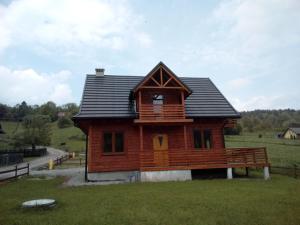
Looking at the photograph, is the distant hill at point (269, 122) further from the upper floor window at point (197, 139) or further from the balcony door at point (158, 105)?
the balcony door at point (158, 105)

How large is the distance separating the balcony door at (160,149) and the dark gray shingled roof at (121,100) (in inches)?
88.9

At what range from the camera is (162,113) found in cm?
1582

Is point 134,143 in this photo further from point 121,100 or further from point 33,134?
point 33,134

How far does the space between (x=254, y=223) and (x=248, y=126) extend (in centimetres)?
8285

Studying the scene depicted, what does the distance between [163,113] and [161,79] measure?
7.50 ft

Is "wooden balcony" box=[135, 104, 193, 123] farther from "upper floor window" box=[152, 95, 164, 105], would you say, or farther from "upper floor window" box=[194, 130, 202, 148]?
"upper floor window" box=[194, 130, 202, 148]

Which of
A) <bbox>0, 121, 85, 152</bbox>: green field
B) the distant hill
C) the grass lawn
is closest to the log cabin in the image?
the grass lawn

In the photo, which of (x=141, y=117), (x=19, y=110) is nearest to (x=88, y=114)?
(x=141, y=117)

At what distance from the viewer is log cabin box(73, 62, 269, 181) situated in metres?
15.0

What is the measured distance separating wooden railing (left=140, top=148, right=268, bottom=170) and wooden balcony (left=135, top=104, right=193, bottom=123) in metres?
1.90

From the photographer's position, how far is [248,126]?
83.6m

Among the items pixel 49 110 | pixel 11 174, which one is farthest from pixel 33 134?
pixel 49 110

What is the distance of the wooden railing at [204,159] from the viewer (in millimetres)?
14766

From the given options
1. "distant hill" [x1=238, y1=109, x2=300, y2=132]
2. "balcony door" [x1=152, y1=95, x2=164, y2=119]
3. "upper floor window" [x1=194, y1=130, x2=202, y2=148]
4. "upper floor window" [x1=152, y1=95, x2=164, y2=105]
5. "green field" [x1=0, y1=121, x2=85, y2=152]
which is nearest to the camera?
"balcony door" [x1=152, y1=95, x2=164, y2=119]
